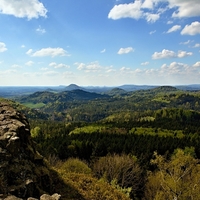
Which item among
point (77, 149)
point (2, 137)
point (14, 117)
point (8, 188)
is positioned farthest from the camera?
point (77, 149)

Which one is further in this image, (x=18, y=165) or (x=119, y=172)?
(x=119, y=172)

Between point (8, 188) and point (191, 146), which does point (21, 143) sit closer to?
point (8, 188)

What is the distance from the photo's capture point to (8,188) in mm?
16094

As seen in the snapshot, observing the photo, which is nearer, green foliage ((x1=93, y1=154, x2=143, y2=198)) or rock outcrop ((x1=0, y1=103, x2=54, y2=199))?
rock outcrop ((x1=0, y1=103, x2=54, y2=199))

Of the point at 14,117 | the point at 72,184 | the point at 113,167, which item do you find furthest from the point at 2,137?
the point at 113,167

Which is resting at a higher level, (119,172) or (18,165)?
(18,165)

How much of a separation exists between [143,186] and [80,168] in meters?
25.8

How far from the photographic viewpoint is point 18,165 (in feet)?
57.9

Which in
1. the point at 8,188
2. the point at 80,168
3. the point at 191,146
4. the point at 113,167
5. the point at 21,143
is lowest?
the point at 191,146

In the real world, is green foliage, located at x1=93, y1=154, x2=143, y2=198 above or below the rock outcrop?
below

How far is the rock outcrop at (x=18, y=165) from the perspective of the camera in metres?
16.4

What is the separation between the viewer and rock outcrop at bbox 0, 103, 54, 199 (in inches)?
646

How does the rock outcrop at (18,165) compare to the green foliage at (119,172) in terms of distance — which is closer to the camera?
the rock outcrop at (18,165)

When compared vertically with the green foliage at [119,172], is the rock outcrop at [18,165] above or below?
above
